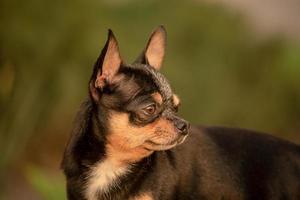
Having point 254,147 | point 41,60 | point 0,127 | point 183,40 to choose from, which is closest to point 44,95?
point 41,60

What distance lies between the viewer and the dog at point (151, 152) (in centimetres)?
692

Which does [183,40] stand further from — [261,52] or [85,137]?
[85,137]

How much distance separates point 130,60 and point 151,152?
14.7 feet

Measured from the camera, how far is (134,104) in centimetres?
693

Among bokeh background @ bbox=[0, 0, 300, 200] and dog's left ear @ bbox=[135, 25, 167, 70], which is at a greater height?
dog's left ear @ bbox=[135, 25, 167, 70]

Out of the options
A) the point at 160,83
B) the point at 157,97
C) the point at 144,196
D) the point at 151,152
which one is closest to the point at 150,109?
the point at 157,97

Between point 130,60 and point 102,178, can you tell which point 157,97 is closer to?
point 102,178

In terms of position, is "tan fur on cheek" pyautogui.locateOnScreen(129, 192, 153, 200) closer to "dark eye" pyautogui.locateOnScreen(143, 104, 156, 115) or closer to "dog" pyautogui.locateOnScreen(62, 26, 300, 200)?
"dog" pyautogui.locateOnScreen(62, 26, 300, 200)

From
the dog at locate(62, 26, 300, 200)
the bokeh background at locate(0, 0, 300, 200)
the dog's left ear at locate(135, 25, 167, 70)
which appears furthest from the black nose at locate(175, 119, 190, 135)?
the bokeh background at locate(0, 0, 300, 200)

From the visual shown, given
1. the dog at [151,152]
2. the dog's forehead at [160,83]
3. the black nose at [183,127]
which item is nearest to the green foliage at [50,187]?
the dog at [151,152]

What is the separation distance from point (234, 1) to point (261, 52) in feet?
4.90

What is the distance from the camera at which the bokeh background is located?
36.1ft

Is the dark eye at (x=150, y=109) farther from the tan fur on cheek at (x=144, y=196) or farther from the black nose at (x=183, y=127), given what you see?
the tan fur on cheek at (x=144, y=196)

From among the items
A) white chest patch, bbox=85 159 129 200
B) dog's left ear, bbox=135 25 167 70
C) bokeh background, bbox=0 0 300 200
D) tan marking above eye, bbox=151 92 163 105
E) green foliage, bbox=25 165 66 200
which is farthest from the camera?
bokeh background, bbox=0 0 300 200
